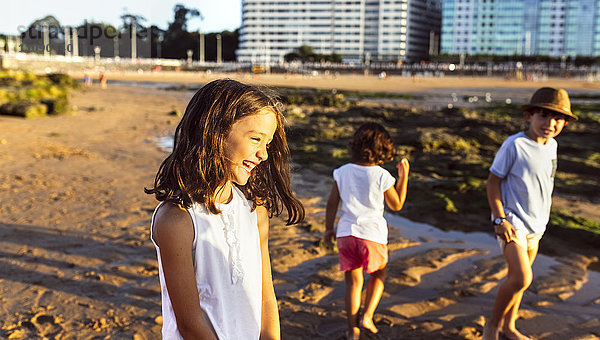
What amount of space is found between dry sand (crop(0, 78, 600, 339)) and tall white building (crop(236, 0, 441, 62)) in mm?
138485

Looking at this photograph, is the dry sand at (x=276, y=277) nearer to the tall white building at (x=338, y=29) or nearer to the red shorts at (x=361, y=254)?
the red shorts at (x=361, y=254)

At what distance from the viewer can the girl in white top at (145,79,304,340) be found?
1.69 m

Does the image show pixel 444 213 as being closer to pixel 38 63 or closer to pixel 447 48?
pixel 38 63

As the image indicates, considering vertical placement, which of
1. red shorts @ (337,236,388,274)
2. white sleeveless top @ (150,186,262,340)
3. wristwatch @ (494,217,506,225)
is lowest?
red shorts @ (337,236,388,274)

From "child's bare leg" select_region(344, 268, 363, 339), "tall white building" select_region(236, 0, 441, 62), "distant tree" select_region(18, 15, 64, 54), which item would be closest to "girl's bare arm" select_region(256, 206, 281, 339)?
"child's bare leg" select_region(344, 268, 363, 339)

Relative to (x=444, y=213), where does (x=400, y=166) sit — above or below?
above

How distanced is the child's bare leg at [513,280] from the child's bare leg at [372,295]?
813mm

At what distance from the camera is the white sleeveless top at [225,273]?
174 centimetres

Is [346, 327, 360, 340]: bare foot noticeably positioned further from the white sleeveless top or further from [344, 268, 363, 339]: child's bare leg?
the white sleeveless top

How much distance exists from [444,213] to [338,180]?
4157 mm

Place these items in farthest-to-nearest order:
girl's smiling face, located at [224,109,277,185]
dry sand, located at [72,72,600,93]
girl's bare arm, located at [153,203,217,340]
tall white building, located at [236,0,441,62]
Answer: tall white building, located at [236,0,441,62] < dry sand, located at [72,72,600,93] < girl's smiling face, located at [224,109,277,185] < girl's bare arm, located at [153,203,217,340]

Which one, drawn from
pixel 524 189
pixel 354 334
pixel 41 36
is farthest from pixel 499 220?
pixel 41 36

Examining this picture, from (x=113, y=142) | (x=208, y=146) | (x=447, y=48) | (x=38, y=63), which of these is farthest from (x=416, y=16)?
(x=208, y=146)

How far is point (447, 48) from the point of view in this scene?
143 meters
